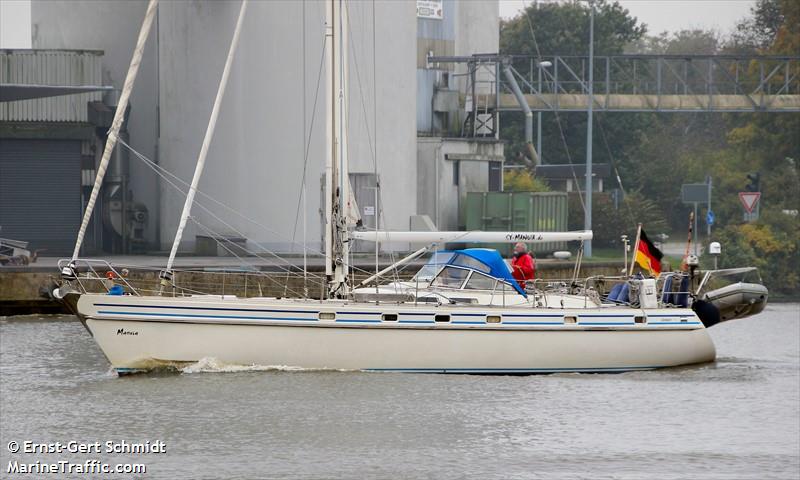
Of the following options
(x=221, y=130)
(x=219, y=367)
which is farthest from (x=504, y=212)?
(x=219, y=367)

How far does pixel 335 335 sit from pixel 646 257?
752 centimetres

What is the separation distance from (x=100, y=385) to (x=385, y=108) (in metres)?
26.7

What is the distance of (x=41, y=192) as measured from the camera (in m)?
53.8

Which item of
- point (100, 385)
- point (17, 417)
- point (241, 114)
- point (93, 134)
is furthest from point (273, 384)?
point (93, 134)

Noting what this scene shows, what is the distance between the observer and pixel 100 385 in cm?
2795

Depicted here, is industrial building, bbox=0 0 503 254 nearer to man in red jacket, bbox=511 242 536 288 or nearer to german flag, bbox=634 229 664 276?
man in red jacket, bbox=511 242 536 288

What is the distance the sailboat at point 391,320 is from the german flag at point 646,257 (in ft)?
2.28

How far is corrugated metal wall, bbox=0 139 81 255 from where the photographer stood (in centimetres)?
5353

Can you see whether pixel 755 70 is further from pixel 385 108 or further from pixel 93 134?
pixel 93 134

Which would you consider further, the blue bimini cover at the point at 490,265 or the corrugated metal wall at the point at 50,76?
the corrugated metal wall at the point at 50,76

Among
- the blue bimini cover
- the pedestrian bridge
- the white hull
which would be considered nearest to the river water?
the white hull

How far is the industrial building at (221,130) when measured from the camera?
51531 millimetres

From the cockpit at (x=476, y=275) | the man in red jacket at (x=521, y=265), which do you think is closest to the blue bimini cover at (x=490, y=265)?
the cockpit at (x=476, y=275)

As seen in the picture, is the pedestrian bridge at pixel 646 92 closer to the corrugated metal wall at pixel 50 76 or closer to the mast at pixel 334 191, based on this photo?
the corrugated metal wall at pixel 50 76
